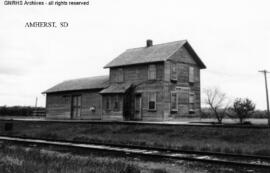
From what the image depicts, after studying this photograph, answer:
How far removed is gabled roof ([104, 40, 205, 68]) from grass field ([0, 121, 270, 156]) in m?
8.82

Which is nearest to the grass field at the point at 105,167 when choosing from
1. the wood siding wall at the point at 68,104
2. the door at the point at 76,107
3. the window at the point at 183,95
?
the window at the point at 183,95

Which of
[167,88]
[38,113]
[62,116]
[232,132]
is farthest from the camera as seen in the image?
[38,113]

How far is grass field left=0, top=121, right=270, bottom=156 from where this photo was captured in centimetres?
1328

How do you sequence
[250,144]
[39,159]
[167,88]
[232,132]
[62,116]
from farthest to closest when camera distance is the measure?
[62,116], [167,88], [232,132], [250,144], [39,159]

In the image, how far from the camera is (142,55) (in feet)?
100

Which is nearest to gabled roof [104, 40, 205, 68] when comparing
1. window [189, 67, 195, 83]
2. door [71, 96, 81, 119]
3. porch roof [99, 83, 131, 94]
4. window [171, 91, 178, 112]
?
window [189, 67, 195, 83]

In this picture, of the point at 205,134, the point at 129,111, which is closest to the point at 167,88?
the point at 129,111

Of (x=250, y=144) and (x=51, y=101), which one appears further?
(x=51, y=101)

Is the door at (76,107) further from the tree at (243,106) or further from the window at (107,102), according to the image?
the tree at (243,106)

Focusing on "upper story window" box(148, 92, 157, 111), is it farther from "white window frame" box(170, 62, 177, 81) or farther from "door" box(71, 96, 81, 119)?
"door" box(71, 96, 81, 119)

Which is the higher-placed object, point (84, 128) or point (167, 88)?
point (167, 88)

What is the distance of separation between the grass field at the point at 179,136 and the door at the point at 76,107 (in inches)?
402

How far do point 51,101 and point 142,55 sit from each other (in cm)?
1519

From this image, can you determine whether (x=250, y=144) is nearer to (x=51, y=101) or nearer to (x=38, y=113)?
(x=51, y=101)
